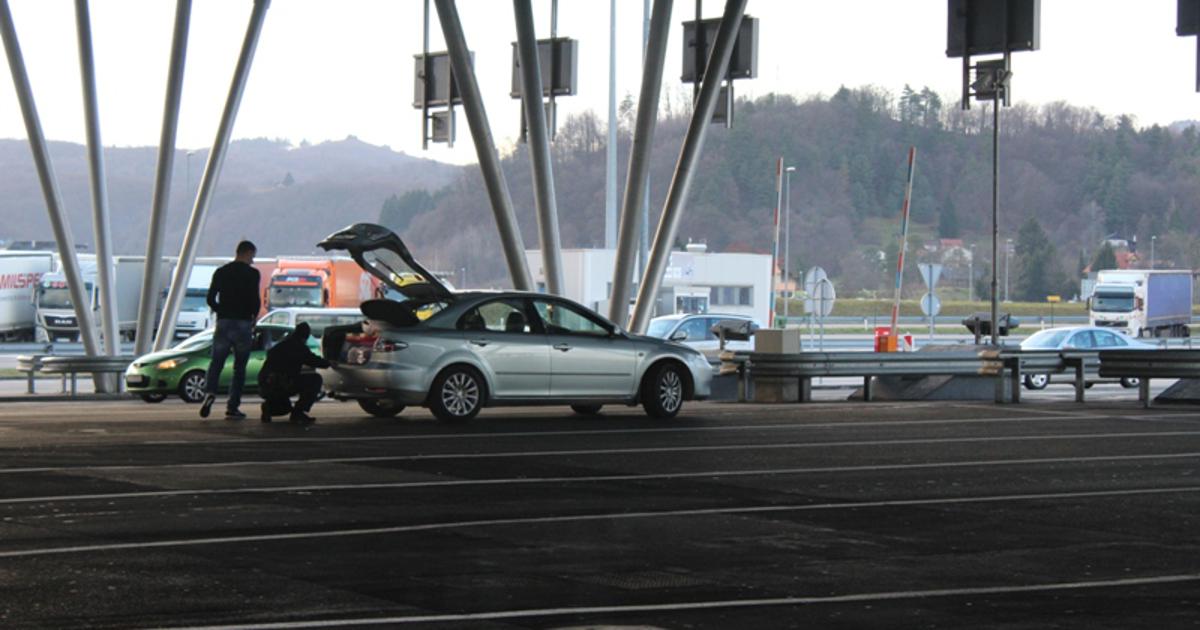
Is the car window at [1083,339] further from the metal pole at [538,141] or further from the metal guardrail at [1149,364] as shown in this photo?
the metal guardrail at [1149,364]

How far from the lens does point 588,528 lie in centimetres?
992

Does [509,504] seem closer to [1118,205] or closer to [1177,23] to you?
[1177,23]

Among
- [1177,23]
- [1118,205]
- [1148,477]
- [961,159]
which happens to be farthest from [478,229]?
[1148,477]

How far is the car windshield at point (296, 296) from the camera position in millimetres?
60344

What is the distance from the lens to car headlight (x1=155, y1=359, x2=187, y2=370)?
2878cm

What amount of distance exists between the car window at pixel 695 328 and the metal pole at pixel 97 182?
1599cm

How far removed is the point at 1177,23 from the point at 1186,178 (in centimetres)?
11497

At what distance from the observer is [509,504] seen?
1098cm

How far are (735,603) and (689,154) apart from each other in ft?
66.1

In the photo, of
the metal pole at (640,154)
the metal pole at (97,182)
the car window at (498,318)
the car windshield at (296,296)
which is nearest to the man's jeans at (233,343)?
the car window at (498,318)

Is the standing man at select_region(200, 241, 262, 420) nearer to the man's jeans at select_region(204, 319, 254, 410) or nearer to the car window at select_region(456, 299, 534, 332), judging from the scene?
the man's jeans at select_region(204, 319, 254, 410)

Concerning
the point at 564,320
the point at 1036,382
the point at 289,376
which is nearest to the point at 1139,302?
the point at 1036,382

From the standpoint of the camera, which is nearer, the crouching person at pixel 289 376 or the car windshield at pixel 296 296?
the crouching person at pixel 289 376

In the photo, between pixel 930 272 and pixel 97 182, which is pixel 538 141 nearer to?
pixel 97 182
